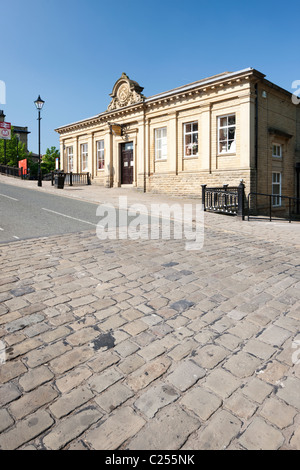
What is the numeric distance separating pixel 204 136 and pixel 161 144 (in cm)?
393

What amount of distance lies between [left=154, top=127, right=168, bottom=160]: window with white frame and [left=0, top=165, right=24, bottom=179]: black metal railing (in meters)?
16.2

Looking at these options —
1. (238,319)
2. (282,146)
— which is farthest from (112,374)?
(282,146)

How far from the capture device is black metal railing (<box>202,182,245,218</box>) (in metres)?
13.3

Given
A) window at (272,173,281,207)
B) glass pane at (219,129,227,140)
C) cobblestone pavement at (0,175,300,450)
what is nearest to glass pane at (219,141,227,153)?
glass pane at (219,129,227,140)

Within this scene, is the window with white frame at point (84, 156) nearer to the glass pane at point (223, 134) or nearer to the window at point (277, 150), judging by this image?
the glass pane at point (223, 134)

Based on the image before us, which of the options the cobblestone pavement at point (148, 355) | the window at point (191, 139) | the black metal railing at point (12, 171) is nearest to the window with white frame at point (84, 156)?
the black metal railing at point (12, 171)

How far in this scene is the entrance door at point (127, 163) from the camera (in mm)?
24314

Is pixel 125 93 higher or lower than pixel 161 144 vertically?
higher

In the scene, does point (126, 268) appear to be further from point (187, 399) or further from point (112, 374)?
point (187, 399)

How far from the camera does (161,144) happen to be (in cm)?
2158

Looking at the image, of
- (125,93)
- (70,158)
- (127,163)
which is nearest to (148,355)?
(127,163)

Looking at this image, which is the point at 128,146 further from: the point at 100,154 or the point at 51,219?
the point at 51,219

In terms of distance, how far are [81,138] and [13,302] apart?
88.4 ft

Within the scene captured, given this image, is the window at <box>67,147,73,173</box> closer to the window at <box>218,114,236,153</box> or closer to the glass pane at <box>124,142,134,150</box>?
the glass pane at <box>124,142,134,150</box>
